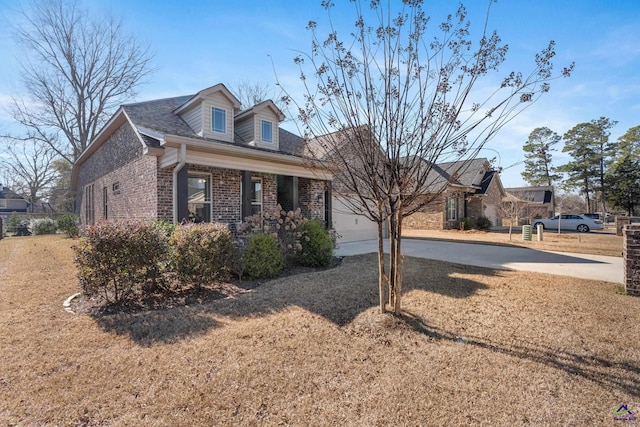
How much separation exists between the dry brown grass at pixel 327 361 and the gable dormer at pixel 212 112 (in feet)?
21.8

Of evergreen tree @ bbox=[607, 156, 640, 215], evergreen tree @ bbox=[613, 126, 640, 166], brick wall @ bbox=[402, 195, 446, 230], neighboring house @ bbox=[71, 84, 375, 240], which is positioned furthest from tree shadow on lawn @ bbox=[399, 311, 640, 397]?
evergreen tree @ bbox=[613, 126, 640, 166]

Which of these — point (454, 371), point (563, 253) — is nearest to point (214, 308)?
point (454, 371)

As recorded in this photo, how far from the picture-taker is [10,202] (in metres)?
40.8

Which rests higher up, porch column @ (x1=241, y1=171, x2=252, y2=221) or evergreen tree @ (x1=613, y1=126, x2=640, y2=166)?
evergreen tree @ (x1=613, y1=126, x2=640, y2=166)

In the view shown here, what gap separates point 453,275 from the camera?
6.89m

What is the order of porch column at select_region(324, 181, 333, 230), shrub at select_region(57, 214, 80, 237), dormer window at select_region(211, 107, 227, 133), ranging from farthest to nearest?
1. shrub at select_region(57, 214, 80, 237)
2. porch column at select_region(324, 181, 333, 230)
3. dormer window at select_region(211, 107, 227, 133)

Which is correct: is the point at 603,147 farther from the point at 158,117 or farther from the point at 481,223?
the point at 158,117

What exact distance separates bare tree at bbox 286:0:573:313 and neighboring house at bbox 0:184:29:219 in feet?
171

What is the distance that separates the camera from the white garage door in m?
13.8

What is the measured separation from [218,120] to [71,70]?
18.7 m

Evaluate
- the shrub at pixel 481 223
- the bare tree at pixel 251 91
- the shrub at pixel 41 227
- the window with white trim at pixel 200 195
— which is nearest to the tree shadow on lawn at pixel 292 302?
the window with white trim at pixel 200 195

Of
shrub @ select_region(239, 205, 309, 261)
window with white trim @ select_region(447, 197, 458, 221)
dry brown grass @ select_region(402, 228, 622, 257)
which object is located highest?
window with white trim @ select_region(447, 197, 458, 221)

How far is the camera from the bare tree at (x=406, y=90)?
3486mm

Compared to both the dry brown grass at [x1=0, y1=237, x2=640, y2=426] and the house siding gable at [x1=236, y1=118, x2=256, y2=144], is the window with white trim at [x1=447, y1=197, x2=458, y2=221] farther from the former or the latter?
the dry brown grass at [x1=0, y1=237, x2=640, y2=426]
